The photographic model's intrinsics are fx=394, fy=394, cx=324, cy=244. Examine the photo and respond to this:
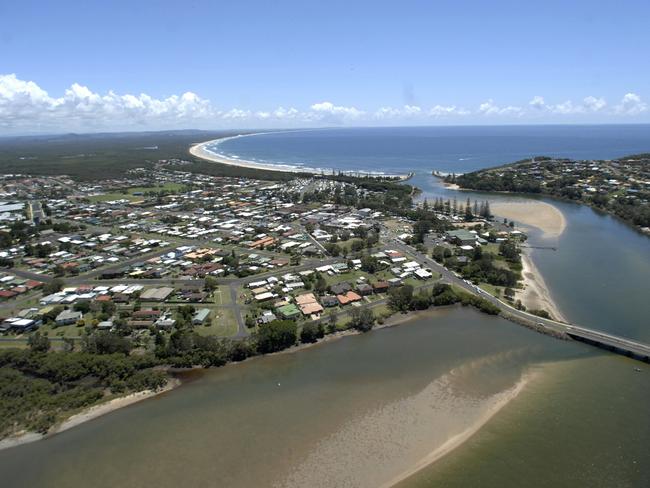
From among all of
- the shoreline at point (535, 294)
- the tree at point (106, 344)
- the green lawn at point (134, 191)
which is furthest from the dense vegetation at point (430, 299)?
the green lawn at point (134, 191)

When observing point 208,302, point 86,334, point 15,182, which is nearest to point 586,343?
point 208,302

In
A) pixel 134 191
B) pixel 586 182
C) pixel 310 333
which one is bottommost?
pixel 310 333

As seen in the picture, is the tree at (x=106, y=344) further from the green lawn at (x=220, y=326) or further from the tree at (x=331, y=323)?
the tree at (x=331, y=323)

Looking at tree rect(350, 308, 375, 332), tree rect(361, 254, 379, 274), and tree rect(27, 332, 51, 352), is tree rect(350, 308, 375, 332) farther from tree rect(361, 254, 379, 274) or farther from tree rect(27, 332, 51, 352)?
tree rect(27, 332, 51, 352)

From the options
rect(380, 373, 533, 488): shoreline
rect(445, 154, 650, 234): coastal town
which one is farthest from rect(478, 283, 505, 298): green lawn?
rect(445, 154, 650, 234): coastal town

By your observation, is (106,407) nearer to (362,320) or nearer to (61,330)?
(61,330)

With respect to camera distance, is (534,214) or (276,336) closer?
(276,336)

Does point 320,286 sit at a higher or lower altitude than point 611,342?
higher

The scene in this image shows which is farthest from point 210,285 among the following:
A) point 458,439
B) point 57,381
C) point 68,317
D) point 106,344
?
point 458,439
